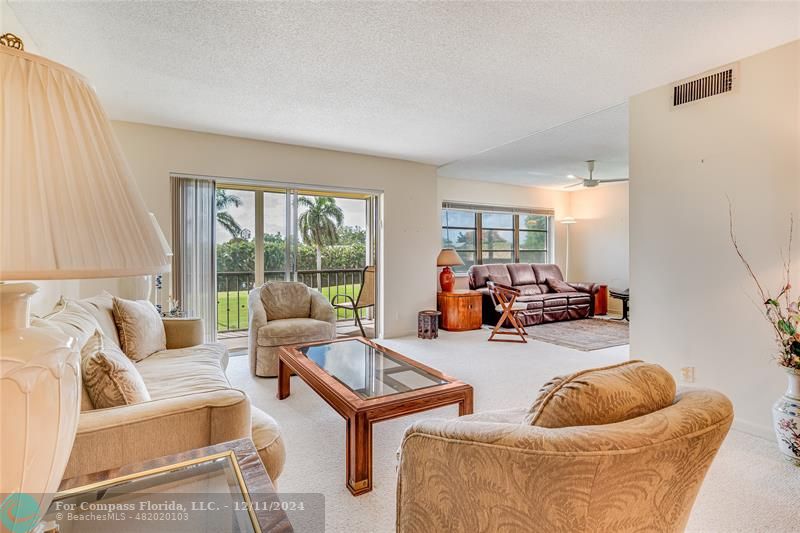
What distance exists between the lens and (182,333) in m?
2.97

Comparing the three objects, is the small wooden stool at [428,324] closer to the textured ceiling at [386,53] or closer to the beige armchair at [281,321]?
the beige armchair at [281,321]

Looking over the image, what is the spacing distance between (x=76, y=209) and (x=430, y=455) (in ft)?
3.21

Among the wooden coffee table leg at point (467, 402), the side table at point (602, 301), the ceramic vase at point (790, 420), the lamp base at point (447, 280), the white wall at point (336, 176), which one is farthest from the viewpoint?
the side table at point (602, 301)

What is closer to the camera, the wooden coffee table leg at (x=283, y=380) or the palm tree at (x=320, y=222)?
the wooden coffee table leg at (x=283, y=380)

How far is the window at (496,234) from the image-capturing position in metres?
7.32

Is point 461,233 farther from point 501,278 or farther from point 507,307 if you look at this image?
point 507,307

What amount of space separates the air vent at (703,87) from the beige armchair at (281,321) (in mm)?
3582

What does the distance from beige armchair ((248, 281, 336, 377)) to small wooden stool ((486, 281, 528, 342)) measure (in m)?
2.47

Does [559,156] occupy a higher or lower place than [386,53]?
higher

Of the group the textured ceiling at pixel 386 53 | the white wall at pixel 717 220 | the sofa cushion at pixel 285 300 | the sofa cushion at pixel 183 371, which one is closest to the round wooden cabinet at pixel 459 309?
the sofa cushion at pixel 285 300

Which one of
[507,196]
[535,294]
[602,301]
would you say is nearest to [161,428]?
[535,294]

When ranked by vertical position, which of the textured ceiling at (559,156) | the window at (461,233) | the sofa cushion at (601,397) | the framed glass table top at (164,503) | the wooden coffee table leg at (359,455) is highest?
the textured ceiling at (559,156)

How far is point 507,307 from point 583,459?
4.77 m

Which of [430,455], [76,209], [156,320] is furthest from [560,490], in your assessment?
[156,320]
